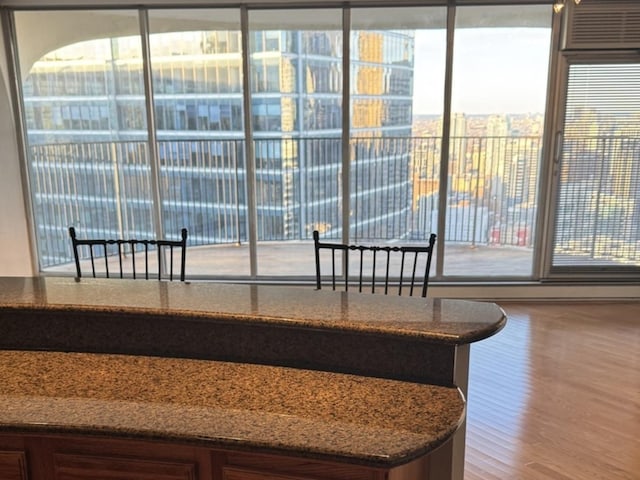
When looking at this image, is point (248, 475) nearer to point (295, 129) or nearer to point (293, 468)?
point (293, 468)

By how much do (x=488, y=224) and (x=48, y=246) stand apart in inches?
165

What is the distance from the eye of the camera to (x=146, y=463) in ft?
3.96

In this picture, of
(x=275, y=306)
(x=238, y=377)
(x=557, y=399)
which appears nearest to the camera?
(x=238, y=377)

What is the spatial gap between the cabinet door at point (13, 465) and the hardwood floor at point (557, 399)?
171 cm

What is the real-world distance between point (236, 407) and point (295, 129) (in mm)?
3446

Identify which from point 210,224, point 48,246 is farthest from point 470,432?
point 48,246

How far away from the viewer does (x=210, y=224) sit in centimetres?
472

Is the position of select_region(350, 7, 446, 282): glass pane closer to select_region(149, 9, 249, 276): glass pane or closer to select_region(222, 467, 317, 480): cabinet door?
select_region(149, 9, 249, 276): glass pane

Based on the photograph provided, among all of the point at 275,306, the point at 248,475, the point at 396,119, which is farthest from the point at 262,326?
the point at 396,119

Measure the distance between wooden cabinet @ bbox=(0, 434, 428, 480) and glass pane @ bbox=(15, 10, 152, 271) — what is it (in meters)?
3.55

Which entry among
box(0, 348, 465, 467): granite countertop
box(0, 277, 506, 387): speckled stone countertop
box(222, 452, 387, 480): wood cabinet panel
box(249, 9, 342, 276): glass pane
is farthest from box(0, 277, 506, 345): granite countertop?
box(249, 9, 342, 276): glass pane

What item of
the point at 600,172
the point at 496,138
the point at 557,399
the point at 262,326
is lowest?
the point at 557,399

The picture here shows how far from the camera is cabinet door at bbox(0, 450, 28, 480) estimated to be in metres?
1.25

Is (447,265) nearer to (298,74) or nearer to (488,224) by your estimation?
(488,224)
